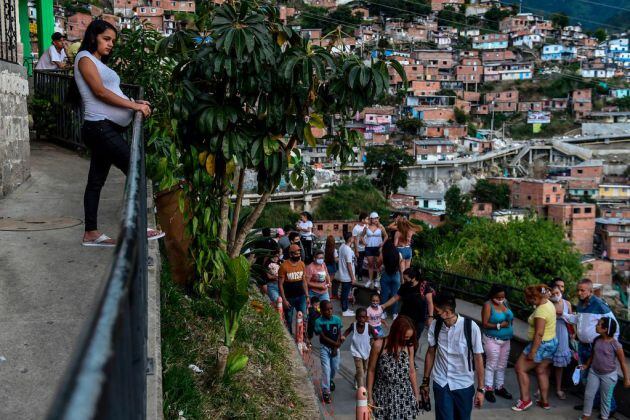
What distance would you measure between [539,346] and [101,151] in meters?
4.66

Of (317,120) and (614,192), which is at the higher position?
(317,120)

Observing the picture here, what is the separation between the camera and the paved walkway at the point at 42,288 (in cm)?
285

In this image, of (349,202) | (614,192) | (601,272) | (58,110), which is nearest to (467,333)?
(58,110)

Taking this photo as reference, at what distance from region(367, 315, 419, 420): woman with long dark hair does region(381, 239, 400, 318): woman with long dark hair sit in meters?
3.55

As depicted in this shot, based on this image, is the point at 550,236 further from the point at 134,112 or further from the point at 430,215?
the point at 430,215

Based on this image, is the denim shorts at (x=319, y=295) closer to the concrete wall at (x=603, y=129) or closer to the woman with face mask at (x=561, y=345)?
the woman with face mask at (x=561, y=345)

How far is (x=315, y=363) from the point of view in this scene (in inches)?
309

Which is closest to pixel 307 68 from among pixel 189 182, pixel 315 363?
pixel 189 182

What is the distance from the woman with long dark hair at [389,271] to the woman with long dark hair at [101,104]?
4.98 metres

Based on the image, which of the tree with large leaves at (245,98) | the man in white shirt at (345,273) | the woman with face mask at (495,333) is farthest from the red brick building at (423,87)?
the tree with large leaves at (245,98)

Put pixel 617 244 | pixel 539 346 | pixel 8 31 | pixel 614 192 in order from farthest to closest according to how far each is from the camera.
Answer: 1. pixel 614 192
2. pixel 617 244
3. pixel 8 31
4. pixel 539 346

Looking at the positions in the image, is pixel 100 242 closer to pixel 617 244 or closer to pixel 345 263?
pixel 345 263

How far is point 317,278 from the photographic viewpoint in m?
8.30

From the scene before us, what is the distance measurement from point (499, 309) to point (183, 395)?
390 centimetres
